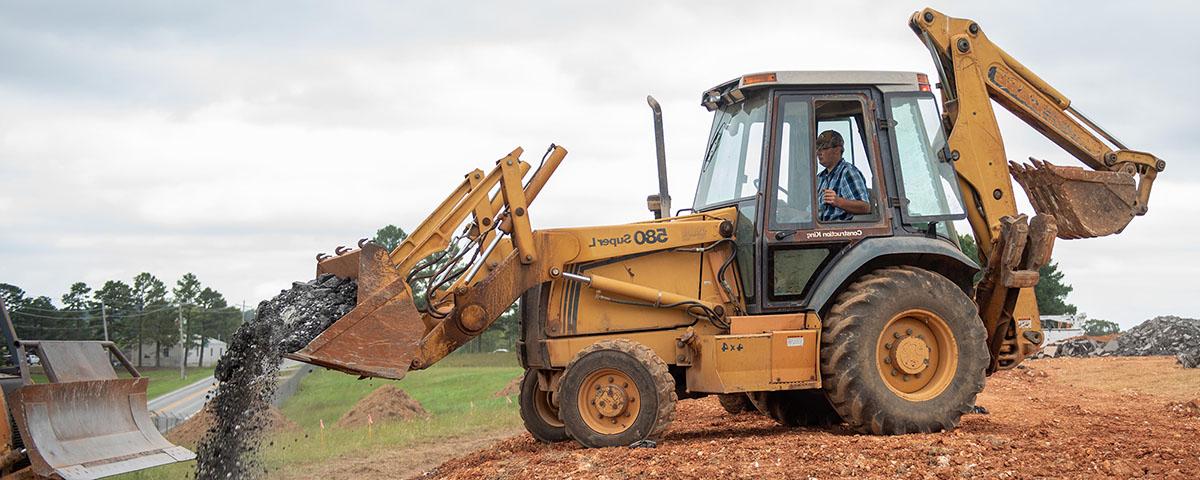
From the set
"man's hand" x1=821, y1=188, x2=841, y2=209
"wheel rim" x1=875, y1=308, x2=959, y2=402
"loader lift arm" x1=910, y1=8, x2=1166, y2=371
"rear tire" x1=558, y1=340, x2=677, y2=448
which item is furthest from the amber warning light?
"rear tire" x1=558, y1=340, x2=677, y2=448

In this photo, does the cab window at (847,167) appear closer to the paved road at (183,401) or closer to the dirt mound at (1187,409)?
the dirt mound at (1187,409)

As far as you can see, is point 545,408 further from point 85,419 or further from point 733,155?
point 85,419

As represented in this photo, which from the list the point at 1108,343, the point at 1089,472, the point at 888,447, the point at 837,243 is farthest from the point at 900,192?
the point at 1108,343

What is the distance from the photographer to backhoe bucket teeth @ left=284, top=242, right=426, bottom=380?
7.68 meters

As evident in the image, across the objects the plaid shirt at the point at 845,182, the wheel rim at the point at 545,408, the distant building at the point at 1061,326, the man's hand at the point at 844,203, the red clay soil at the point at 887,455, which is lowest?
the red clay soil at the point at 887,455

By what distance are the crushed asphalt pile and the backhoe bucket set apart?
22027mm

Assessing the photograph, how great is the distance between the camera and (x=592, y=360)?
26.5 feet

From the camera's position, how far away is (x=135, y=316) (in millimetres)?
50812

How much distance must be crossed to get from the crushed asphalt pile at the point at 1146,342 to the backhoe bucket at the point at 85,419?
22.0m

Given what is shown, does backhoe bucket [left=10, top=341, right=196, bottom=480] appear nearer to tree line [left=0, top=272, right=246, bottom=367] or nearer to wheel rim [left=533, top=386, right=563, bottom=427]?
wheel rim [left=533, top=386, right=563, bottom=427]

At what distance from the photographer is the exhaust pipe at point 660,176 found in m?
9.21

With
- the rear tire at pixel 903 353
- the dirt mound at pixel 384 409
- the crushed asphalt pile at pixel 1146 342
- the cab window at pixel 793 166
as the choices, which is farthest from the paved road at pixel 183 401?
the rear tire at pixel 903 353

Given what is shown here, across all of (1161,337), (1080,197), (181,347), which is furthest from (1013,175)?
(181,347)

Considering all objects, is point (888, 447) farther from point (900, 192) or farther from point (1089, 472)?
point (900, 192)
